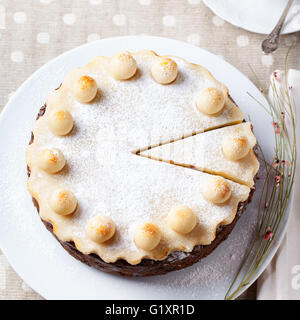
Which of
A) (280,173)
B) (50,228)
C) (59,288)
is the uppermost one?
(280,173)

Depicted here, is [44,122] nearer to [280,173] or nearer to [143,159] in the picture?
[143,159]

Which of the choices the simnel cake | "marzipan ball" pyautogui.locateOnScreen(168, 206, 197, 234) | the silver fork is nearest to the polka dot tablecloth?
the silver fork

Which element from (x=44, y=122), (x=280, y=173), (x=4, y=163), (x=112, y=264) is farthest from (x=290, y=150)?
(x=4, y=163)

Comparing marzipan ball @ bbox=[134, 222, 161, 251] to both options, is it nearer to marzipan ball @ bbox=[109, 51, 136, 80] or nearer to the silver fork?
marzipan ball @ bbox=[109, 51, 136, 80]

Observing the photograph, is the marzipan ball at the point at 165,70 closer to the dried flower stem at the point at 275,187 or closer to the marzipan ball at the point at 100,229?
the dried flower stem at the point at 275,187

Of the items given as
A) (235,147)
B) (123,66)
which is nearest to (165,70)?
(123,66)

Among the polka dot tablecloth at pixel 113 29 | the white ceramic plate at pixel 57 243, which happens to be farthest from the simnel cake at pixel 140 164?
the polka dot tablecloth at pixel 113 29
